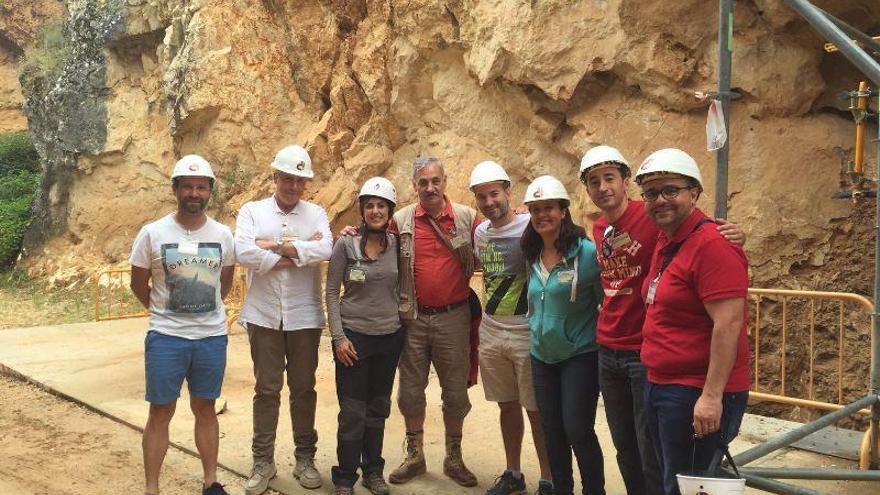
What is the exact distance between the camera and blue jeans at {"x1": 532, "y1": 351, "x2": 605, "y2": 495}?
386 centimetres

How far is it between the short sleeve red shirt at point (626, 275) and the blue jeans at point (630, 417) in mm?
79

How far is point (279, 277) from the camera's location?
4.58m

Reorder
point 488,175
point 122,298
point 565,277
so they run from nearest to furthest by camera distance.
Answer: point 565,277, point 488,175, point 122,298

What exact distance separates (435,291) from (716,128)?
184 centimetres

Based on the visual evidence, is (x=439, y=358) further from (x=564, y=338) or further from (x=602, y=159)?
(x=602, y=159)

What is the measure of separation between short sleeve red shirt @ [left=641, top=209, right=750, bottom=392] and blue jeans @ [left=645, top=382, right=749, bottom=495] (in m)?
0.04

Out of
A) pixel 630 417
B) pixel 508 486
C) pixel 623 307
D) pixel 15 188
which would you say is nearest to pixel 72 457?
pixel 508 486

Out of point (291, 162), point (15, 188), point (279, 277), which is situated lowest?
point (279, 277)

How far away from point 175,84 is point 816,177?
11.0 m

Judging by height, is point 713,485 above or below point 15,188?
below

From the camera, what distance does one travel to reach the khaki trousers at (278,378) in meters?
4.61

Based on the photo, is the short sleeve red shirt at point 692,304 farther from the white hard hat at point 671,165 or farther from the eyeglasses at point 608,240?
the eyeglasses at point 608,240

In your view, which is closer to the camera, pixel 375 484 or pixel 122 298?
pixel 375 484

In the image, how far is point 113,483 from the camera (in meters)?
4.99
